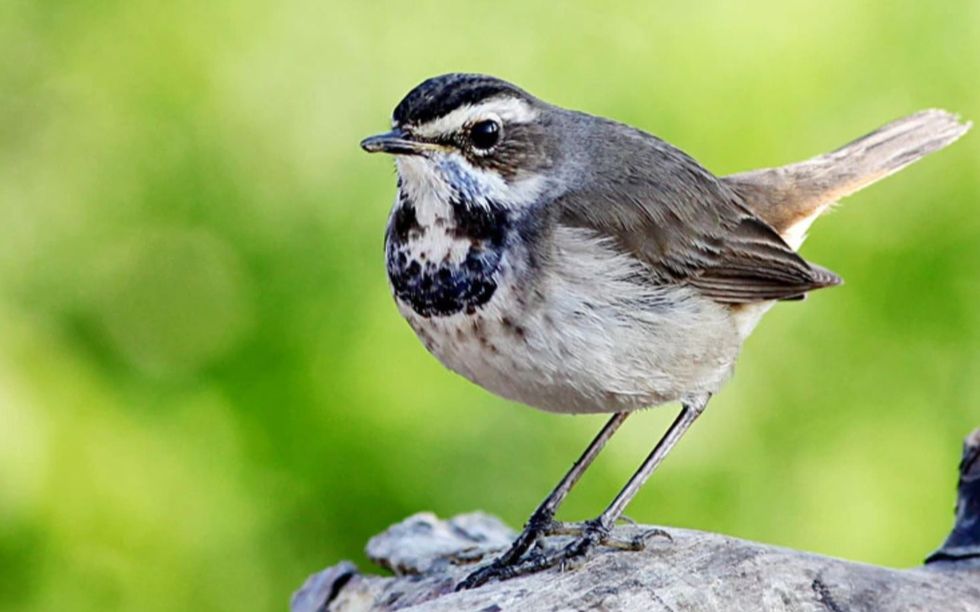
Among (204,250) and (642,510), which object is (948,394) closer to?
(642,510)

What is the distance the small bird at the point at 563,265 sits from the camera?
444cm

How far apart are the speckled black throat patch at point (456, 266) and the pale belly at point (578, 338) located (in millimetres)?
31

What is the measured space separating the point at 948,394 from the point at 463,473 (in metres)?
1.95

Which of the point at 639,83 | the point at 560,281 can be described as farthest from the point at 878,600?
the point at 639,83

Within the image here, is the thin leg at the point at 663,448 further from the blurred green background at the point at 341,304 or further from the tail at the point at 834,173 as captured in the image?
the blurred green background at the point at 341,304

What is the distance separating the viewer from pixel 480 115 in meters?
4.52

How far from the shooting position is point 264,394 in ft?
19.2

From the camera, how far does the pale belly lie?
4.41 metres

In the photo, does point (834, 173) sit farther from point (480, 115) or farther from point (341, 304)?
point (341, 304)

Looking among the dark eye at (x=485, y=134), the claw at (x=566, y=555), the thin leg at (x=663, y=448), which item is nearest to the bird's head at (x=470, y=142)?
the dark eye at (x=485, y=134)

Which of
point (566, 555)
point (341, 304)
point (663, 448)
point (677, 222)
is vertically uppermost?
point (341, 304)

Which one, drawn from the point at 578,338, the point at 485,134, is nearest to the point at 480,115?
the point at 485,134

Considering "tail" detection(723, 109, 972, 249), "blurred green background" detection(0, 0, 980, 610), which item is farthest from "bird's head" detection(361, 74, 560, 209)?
"blurred green background" detection(0, 0, 980, 610)

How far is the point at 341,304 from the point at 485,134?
1.60 metres
